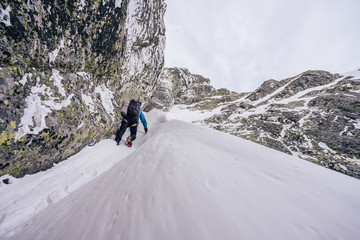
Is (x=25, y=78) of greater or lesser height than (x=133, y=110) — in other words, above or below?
above

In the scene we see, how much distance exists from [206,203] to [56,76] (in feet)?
17.2

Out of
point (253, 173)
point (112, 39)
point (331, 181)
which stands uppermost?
point (112, 39)

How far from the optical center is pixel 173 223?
3.86ft

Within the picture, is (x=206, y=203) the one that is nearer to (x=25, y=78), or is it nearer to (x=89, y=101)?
(x=25, y=78)

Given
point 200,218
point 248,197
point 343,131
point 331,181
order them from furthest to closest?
point 343,131
point 331,181
point 248,197
point 200,218

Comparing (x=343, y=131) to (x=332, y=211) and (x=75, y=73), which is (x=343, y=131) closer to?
(x=332, y=211)

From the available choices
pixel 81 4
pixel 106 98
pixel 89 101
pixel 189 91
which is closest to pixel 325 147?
pixel 106 98

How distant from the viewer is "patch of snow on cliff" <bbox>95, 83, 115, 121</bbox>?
5.80m

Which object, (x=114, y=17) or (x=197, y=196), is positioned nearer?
(x=197, y=196)

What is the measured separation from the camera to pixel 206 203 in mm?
1321

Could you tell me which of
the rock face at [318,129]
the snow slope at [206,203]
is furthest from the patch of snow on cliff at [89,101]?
the rock face at [318,129]

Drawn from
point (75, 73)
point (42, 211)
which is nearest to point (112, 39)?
point (75, 73)

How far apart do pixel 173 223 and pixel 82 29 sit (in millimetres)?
6178

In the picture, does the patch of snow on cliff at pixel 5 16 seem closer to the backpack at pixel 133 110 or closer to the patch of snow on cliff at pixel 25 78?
the patch of snow on cliff at pixel 25 78
